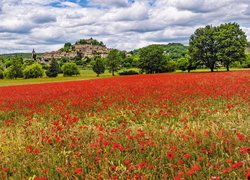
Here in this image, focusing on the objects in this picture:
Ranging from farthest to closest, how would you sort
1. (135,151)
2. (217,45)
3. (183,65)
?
(183,65)
(217,45)
(135,151)

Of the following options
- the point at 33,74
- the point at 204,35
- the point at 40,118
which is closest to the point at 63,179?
the point at 40,118

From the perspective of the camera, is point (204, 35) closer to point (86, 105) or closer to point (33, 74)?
point (86, 105)

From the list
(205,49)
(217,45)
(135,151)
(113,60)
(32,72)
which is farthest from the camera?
(32,72)

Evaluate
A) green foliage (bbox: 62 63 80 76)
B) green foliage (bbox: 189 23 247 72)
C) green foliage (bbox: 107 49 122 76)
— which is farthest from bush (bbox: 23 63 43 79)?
green foliage (bbox: 189 23 247 72)

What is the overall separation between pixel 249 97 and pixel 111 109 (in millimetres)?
5857

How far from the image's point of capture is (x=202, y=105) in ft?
36.6

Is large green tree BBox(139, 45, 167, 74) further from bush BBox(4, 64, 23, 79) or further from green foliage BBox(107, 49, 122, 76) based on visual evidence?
bush BBox(4, 64, 23, 79)

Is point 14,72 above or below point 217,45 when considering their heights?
below

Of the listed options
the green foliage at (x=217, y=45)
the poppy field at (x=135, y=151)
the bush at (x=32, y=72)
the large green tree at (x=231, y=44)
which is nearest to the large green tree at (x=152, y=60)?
the green foliage at (x=217, y=45)

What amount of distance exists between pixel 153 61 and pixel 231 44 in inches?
1080

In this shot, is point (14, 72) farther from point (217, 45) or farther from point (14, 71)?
point (217, 45)

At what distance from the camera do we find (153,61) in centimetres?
8469

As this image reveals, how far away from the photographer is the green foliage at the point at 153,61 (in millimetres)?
84562

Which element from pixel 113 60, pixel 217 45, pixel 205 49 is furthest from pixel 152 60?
pixel 217 45
